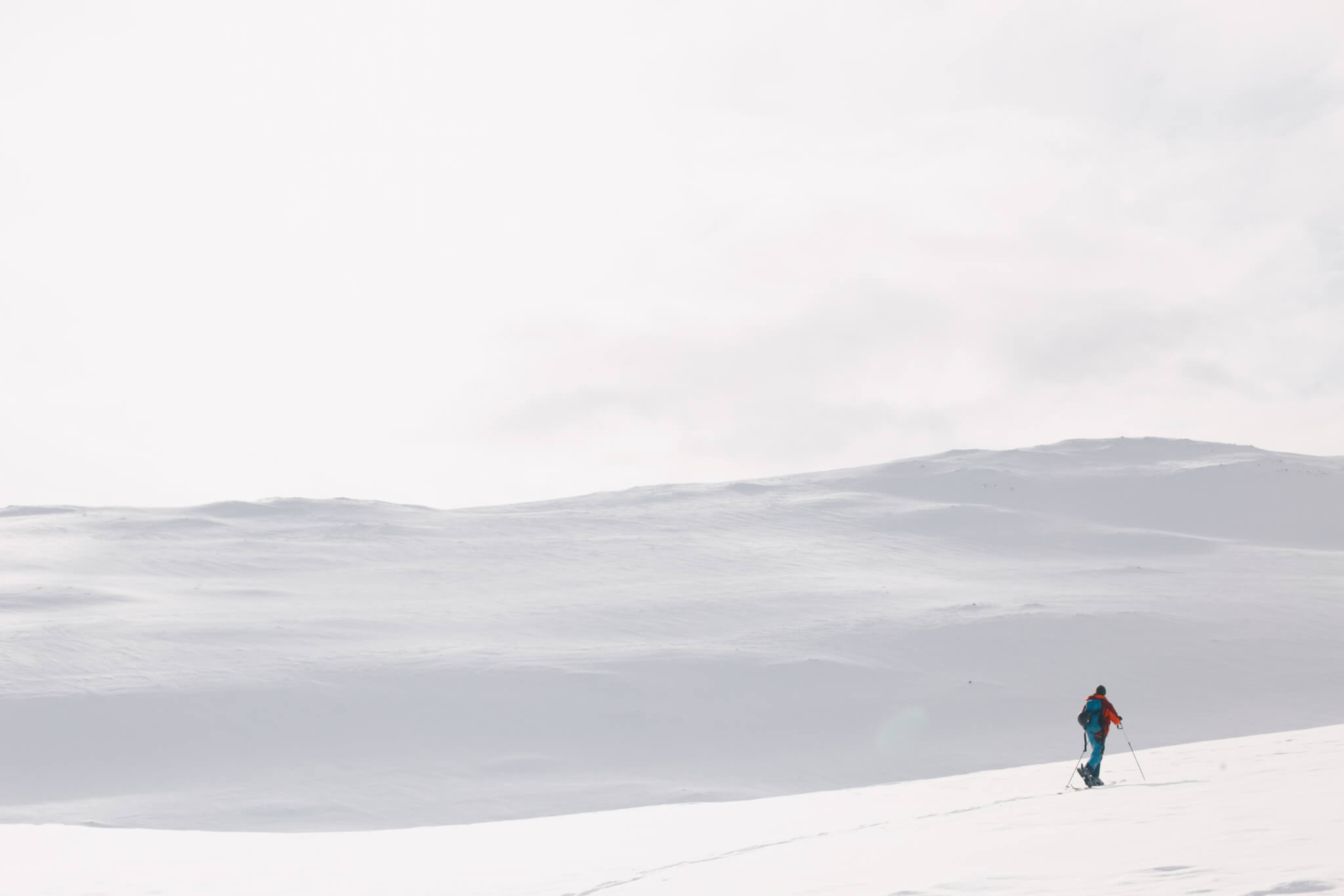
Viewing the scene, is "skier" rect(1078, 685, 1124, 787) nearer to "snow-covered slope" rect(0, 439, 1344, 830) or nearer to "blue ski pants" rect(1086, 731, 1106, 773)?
"blue ski pants" rect(1086, 731, 1106, 773)

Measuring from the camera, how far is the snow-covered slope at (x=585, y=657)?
15.2m

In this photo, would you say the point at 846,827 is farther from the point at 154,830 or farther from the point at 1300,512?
the point at 1300,512

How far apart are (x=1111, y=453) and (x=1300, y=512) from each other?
30.8ft

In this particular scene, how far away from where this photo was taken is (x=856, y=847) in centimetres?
888

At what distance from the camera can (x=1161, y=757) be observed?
1295cm

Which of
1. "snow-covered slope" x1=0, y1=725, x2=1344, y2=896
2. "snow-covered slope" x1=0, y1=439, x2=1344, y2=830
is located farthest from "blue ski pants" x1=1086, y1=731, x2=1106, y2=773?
"snow-covered slope" x1=0, y1=439, x2=1344, y2=830

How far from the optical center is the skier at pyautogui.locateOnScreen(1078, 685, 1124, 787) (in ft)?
35.9

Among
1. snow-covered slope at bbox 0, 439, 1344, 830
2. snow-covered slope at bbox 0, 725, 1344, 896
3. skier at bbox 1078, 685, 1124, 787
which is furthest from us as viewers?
snow-covered slope at bbox 0, 439, 1344, 830

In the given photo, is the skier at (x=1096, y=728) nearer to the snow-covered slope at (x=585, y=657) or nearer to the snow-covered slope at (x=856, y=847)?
the snow-covered slope at (x=856, y=847)

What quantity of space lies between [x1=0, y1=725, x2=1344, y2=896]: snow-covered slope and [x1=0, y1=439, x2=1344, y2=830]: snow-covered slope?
8.26 feet

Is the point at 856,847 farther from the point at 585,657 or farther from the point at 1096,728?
the point at 585,657

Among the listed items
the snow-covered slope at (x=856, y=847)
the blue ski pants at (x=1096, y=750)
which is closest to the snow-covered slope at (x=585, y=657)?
the snow-covered slope at (x=856, y=847)

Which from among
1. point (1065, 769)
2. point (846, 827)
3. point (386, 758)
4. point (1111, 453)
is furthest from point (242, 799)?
point (1111, 453)

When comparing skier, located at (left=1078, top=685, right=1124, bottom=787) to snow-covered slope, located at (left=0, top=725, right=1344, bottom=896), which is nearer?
snow-covered slope, located at (left=0, top=725, right=1344, bottom=896)
